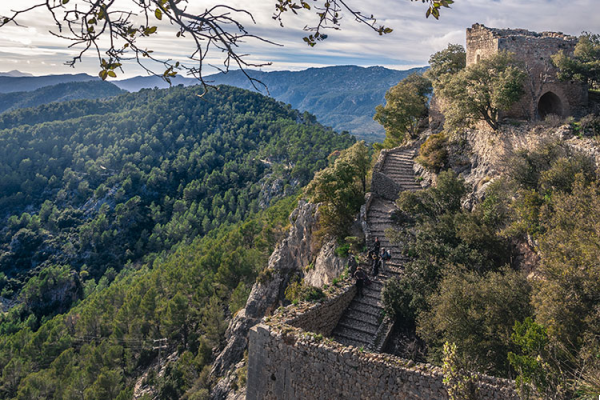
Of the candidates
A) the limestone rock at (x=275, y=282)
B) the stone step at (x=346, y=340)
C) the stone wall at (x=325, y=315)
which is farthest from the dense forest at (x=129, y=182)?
the stone step at (x=346, y=340)

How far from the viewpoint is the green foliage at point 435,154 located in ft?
60.6

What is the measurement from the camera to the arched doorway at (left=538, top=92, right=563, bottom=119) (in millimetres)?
15953

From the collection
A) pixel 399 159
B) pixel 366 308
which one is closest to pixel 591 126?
pixel 366 308

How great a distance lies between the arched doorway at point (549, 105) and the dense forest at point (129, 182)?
175 ft

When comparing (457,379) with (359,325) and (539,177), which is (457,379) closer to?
(359,325)

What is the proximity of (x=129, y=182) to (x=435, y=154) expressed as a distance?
97.5 metres

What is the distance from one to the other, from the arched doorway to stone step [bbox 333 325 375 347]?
12519 mm

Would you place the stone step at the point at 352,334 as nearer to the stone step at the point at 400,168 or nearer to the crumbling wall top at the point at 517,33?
the stone step at the point at 400,168

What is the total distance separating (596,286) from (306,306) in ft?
22.8

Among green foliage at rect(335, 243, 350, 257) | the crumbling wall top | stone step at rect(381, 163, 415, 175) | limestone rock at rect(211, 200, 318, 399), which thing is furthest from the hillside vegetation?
limestone rock at rect(211, 200, 318, 399)

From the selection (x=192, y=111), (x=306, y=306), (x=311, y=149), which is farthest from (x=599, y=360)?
(x=192, y=111)

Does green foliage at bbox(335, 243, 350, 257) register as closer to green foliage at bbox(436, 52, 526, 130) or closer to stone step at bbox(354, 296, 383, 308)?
stone step at bbox(354, 296, 383, 308)

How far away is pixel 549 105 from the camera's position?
16562 millimetres

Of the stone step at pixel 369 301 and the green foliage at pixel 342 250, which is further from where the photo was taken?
the green foliage at pixel 342 250
